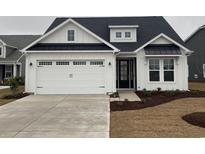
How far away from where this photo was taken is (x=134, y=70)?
18625 millimetres

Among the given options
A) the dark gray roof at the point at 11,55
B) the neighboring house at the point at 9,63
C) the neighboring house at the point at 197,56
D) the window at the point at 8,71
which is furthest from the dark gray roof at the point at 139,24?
the neighboring house at the point at 197,56

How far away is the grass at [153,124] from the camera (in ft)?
21.9

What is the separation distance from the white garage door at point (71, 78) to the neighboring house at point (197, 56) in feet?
57.6

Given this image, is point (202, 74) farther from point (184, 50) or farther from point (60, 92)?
point (60, 92)

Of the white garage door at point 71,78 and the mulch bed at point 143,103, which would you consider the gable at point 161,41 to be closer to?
the mulch bed at point 143,103

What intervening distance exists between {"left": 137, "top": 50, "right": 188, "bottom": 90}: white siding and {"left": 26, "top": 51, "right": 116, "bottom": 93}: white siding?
240 cm

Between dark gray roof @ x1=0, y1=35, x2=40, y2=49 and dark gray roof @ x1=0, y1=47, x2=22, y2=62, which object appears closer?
dark gray roof @ x1=0, y1=47, x2=22, y2=62

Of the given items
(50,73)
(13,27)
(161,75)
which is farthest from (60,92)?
(13,27)

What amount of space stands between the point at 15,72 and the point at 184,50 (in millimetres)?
19021

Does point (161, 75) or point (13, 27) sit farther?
point (13, 27)

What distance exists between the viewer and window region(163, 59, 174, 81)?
17.0 meters

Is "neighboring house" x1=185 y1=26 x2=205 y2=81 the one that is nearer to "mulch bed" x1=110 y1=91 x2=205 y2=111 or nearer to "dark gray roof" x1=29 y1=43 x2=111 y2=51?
"mulch bed" x1=110 y1=91 x2=205 y2=111

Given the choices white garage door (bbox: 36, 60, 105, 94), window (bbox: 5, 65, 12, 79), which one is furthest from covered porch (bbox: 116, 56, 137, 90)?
window (bbox: 5, 65, 12, 79)

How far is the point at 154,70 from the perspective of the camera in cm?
1706
